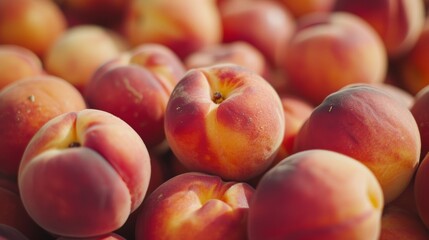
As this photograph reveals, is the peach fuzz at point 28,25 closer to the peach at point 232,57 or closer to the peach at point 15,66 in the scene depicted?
the peach at point 15,66

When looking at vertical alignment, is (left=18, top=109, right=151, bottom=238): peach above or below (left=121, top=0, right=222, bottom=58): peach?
above

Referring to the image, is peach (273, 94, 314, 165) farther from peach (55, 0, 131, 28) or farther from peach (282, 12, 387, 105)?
peach (55, 0, 131, 28)

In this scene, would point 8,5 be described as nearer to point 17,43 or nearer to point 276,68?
point 17,43

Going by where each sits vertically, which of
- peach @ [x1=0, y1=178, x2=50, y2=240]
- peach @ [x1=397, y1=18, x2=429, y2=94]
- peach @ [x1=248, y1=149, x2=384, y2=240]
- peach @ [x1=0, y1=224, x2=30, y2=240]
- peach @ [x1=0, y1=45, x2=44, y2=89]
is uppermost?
peach @ [x1=248, y1=149, x2=384, y2=240]

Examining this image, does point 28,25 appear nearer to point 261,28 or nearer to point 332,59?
point 261,28

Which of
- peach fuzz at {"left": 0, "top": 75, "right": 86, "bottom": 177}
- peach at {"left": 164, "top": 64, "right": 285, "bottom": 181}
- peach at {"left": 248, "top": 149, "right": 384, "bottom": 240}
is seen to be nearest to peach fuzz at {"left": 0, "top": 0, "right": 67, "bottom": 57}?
peach fuzz at {"left": 0, "top": 75, "right": 86, "bottom": 177}

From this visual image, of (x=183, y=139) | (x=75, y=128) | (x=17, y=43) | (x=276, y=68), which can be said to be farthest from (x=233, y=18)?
(x=75, y=128)
